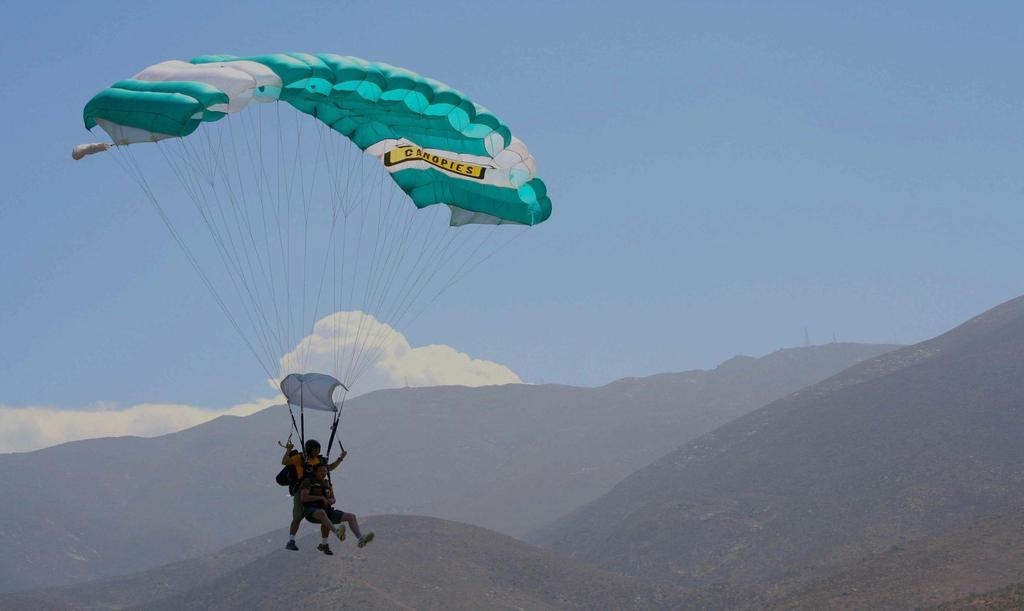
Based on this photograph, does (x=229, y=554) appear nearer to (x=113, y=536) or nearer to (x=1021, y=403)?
(x=113, y=536)

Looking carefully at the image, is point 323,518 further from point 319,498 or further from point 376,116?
point 376,116

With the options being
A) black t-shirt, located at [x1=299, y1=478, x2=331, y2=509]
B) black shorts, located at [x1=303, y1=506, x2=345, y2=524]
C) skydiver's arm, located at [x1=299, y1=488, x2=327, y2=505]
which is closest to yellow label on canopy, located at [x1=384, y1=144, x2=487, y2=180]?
black t-shirt, located at [x1=299, y1=478, x2=331, y2=509]

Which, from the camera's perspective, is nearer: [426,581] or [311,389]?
[311,389]

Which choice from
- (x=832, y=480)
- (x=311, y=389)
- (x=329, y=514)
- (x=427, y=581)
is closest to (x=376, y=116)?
(x=311, y=389)

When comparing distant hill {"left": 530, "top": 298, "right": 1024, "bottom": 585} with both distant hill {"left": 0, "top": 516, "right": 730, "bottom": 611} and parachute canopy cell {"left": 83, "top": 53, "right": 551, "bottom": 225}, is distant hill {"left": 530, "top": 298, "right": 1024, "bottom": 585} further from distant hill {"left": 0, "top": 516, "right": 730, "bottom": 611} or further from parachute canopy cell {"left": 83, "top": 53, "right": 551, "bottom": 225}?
parachute canopy cell {"left": 83, "top": 53, "right": 551, "bottom": 225}

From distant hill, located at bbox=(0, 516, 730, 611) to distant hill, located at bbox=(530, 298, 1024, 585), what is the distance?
790 cm

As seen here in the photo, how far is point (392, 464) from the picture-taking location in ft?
474

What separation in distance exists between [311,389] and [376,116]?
17.2 feet

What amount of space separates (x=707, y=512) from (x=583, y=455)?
61284 mm

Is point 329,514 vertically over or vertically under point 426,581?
over

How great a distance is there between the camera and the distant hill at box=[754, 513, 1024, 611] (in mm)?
42438

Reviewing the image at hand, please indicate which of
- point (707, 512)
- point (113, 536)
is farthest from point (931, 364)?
point (113, 536)

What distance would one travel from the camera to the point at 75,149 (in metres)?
16.6

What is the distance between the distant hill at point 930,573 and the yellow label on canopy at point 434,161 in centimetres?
3006
